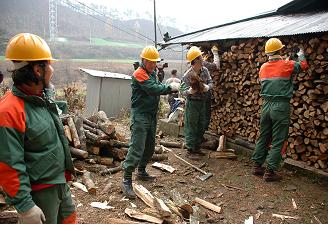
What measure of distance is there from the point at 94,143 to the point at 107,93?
595 cm

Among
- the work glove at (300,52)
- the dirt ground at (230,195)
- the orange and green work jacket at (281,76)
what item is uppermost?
the work glove at (300,52)

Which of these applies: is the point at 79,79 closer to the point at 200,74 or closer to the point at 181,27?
the point at 200,74

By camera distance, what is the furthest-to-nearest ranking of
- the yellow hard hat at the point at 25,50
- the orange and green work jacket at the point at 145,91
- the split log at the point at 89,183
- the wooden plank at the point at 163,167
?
the wooden plank at the point at 163,167
the split log at the point at 89,183
the orange and green work jacket at the point at 145,91
the yellow hard hat at the point at 25,50

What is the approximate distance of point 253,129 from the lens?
666cm

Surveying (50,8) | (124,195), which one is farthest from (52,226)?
(50,8)


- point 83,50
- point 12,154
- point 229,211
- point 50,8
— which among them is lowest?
point 229,211

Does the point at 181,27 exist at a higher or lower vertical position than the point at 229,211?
higher

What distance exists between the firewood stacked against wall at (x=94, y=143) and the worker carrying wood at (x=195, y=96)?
1370mm

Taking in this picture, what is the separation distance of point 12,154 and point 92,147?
4.21m

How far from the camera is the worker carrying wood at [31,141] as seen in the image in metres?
2.06

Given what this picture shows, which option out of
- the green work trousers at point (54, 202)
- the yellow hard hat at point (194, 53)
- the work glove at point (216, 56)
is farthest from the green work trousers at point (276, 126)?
the green work trousers at point (54, 202)

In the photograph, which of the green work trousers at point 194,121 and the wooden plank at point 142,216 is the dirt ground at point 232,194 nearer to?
the wooden plank at point 142,216

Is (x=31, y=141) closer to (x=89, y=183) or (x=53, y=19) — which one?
(x=89, y=183)

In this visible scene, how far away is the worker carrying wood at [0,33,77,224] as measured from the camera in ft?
6.77
